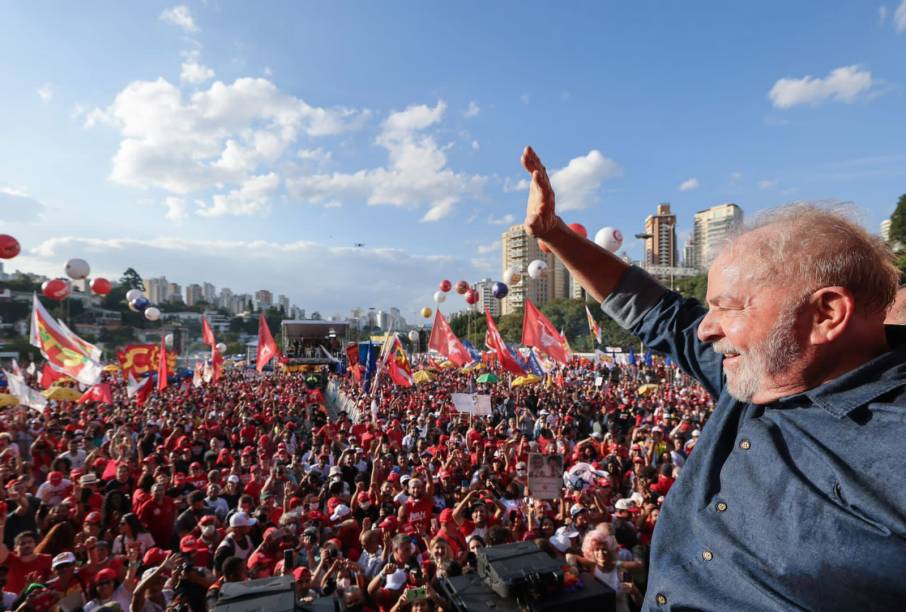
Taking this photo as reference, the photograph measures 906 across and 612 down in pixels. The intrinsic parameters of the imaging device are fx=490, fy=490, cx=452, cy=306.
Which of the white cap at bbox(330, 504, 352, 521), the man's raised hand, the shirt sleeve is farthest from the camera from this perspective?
the white cap at bbox(330, 504, 352, 521)

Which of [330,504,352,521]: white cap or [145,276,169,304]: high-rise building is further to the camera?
[145,276,169,304]: high-rise building

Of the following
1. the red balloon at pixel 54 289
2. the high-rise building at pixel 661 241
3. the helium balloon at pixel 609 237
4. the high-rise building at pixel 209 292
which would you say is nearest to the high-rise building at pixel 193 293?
the high-rise building at pixel 209 292

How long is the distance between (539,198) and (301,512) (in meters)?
5.23

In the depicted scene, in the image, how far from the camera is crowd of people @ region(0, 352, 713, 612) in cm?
406

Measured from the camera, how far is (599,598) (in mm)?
2211

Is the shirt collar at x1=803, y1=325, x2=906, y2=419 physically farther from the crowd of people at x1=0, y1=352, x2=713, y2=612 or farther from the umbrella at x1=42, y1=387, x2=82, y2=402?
the umbrella at x1=42, y1=387, x2=82, y2=402

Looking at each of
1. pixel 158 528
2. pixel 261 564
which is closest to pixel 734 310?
pixel 261 564

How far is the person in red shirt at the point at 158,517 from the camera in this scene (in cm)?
541

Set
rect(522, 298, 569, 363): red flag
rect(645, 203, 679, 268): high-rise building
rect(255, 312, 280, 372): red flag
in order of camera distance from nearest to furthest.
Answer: rect(522, 298, 569, 363): red flag < rect(255, 312, 280, 372): red flag < rect(645, 203, 679, 268): high-rise building

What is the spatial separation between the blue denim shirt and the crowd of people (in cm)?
108

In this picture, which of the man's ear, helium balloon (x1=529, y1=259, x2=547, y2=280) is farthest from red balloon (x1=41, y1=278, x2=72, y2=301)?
the man's ear

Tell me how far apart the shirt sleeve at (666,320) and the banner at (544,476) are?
13.8ft

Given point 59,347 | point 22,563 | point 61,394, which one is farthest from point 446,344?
point 22,563

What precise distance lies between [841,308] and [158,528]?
21.3 ft
